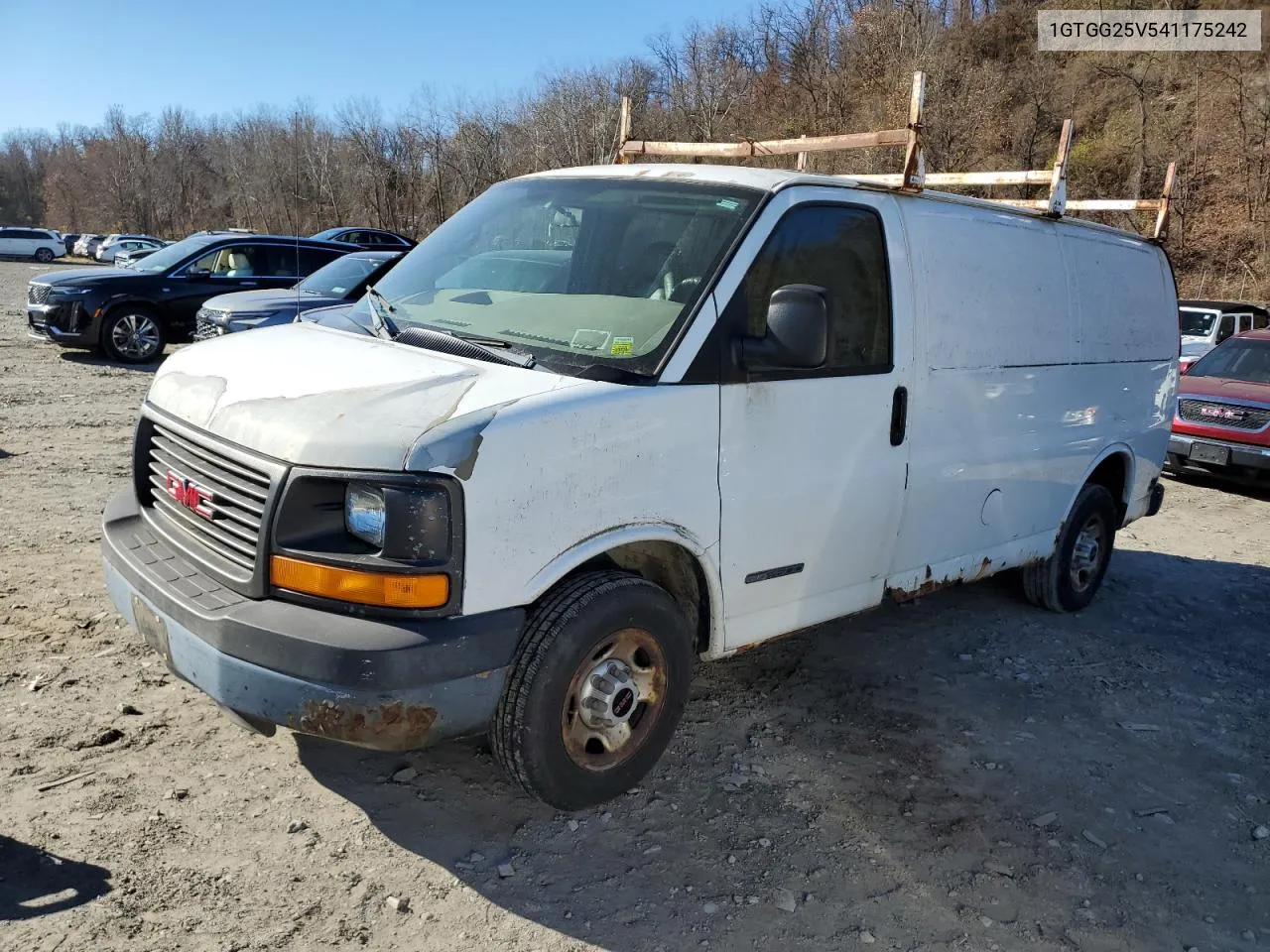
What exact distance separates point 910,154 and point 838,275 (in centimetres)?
69

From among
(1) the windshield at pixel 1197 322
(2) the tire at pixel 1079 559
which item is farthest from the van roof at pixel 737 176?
(1) the windshield at pixel 1197 322

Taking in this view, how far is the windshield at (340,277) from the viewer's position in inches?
469

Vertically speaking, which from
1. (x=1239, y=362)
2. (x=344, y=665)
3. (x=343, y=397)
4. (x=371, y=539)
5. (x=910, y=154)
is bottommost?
(x=344, y=665)

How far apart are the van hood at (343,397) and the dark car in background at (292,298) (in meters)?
7.57

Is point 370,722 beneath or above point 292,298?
beneath

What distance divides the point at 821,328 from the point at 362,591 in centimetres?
176

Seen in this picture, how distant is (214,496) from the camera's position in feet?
10.4

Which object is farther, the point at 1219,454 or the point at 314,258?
the point at 314,258

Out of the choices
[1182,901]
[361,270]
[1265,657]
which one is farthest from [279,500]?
[361,270]

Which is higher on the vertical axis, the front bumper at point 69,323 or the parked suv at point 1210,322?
the front bumper at point 69,323

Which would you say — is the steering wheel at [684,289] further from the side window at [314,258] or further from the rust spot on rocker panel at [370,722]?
the side window at [314,258]

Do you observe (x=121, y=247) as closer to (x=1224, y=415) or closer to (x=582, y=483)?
(x=1224, y=415)

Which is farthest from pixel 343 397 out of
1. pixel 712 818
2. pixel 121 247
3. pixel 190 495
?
pixel 121 247

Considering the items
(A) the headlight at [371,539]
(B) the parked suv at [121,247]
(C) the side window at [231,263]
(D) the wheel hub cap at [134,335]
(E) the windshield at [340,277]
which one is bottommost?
(A) the headlight at [371,539]
